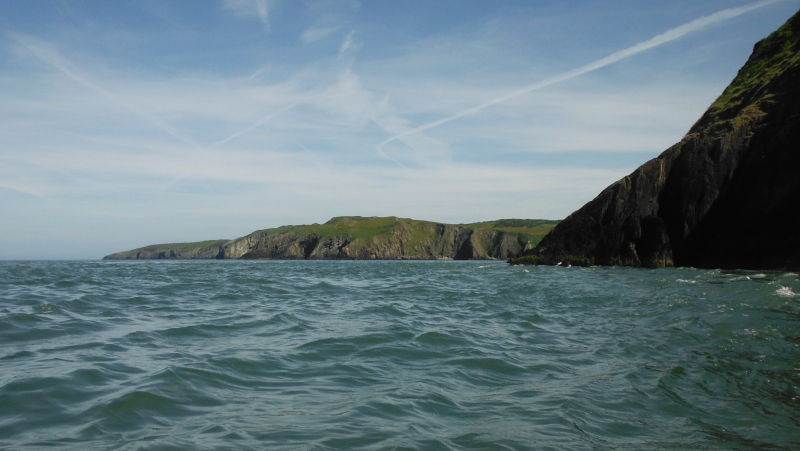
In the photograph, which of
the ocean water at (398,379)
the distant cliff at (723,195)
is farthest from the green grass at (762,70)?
the ocean water at (398,379)

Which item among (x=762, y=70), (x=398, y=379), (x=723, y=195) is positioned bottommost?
(x=398, y=379)

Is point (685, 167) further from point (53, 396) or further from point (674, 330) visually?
point (53, 396)

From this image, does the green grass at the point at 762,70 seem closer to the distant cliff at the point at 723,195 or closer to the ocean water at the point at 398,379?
the distant cliff at the point at 723,195

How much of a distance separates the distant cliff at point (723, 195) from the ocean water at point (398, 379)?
2580 cm

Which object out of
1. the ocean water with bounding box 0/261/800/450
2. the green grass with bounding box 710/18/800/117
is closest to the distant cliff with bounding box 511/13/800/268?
the green grass with bounding box 710/18/800/117

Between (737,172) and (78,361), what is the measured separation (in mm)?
49347

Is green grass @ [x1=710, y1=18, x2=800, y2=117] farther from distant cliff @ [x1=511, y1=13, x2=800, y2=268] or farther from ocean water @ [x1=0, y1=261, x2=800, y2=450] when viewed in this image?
ocean water @ [x1=0, y1=261, x2=800, y2=450]

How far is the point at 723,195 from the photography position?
145 feet

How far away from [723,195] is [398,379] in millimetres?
45526

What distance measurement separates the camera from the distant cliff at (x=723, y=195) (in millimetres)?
37812

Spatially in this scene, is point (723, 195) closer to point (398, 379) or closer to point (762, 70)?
point (762, 70)

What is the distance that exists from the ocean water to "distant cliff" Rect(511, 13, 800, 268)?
84.6 ft

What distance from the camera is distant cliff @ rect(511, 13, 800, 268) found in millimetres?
37812

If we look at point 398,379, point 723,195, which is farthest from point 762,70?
point 398,379
